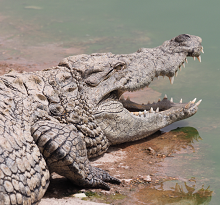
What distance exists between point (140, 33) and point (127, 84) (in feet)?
23.7

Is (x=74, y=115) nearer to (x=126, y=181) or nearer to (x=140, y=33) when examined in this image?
(x=126, y=181)

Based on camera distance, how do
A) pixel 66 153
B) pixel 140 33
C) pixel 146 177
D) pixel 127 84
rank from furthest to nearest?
pixel 140 33 → pixel 127 84 → pixel 146 177 → pixel 66 153

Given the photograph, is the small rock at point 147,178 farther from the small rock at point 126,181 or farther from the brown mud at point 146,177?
the small rock at point 126,181

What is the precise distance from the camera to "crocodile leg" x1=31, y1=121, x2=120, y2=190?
3.19m

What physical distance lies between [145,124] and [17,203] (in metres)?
2.61

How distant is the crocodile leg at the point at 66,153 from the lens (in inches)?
125

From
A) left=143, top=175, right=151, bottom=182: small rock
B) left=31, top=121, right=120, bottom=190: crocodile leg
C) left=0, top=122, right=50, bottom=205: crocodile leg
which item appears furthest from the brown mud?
left=0, top=122, right=50, bottom=205: crocodile leg

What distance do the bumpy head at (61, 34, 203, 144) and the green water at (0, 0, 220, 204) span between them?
0.81 m

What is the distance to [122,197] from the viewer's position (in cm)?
337

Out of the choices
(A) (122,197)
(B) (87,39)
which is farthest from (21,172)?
(B) (87,39)

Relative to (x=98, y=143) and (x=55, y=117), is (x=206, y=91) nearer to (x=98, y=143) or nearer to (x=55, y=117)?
(x=98, y=143)

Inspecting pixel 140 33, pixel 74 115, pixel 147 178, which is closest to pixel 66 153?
pixel 74 115

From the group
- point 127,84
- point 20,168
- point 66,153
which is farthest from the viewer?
point 127,84

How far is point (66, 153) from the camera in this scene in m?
3.22
